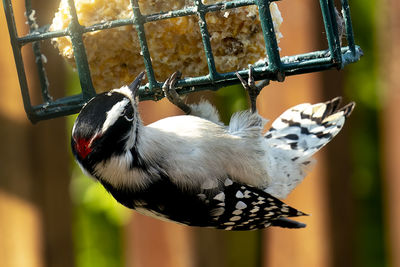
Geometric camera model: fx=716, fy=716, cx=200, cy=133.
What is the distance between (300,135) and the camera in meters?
4.18

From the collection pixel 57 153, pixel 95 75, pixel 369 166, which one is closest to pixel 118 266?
pixel 369 166

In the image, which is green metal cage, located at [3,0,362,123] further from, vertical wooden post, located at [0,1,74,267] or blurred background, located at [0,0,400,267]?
vertical wooden post, located at [0,1,74,267]

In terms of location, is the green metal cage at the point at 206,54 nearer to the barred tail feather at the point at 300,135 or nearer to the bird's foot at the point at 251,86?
the bird's foot at the point at 251,86

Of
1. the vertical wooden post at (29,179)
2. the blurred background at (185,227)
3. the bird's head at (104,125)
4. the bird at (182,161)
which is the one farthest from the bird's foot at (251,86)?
the vertical wooden post at (29,179)

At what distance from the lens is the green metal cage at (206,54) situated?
9.29 ft

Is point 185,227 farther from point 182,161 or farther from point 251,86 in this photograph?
point 251,86

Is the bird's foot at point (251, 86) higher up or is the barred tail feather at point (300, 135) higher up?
the bird's foot at point (251, 86)

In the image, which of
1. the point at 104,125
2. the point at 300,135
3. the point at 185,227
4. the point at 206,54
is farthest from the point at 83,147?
the point at 185,227

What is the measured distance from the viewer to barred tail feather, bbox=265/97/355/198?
4.05 meters

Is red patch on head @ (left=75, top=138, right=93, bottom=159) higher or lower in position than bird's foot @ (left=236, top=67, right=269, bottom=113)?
lower

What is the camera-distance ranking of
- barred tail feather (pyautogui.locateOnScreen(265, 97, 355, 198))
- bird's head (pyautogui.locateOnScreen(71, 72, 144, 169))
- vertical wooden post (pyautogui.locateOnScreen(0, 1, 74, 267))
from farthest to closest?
vertical wooden post (pyautogui.locateOnScreen(0, 1, 74, 267)) < barred tail feather (pyautogui.locateOnScreen(265, 97, 355, 198)) < bird's head (pyautogui.locateOnScreen(71, 72, 144, 169))

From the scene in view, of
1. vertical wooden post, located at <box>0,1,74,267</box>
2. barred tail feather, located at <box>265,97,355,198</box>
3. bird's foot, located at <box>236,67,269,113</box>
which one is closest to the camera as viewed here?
bird's foot, located at <box>236,67,269,113</box>

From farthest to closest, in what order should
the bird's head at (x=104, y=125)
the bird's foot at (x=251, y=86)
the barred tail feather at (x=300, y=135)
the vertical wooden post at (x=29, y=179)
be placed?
the vertical wooden post at (x=29, y=179) < the barred tail feather at (x=300, y=135) < the bird's foot at (x=251, y=86) < the bird's head at (x=104, y=125)

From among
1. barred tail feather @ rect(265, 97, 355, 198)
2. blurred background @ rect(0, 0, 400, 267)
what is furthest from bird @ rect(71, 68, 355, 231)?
blurred background @ rect(0, 0, 400, 267)
